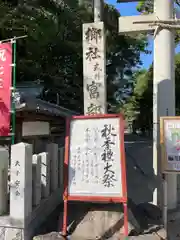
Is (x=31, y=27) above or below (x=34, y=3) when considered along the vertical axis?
below

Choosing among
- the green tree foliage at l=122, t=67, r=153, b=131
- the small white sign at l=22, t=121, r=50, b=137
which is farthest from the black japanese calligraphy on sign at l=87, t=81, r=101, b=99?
the green tree foliage at l=122, t=67, r=153, b=131

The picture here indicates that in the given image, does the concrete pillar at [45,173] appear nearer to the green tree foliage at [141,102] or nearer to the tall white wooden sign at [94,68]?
the tall white wooden sign at [94,68]

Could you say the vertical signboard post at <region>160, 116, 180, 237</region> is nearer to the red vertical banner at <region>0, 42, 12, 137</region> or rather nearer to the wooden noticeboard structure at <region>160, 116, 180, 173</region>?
the wooden noticeboard structure at <region>160, 116, 180, 173</region>

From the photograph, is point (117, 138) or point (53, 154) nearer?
point (117, 138)

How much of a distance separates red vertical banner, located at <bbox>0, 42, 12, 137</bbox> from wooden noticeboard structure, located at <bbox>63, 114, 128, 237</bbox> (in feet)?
3.52

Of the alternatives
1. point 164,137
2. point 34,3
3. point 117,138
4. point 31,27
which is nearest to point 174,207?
point 164,137

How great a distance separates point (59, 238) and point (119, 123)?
82.0 inches

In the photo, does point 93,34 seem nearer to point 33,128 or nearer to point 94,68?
point 94,68

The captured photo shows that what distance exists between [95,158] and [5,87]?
195 cm

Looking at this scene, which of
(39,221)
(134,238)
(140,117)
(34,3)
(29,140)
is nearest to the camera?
(134,238)

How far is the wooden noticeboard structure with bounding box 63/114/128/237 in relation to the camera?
4598 millimetres

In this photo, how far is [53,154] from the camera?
621 centimetres

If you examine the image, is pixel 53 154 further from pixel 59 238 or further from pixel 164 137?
pixel 164 137

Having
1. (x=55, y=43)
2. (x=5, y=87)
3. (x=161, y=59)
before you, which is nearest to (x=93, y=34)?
(x=161, y=59)
